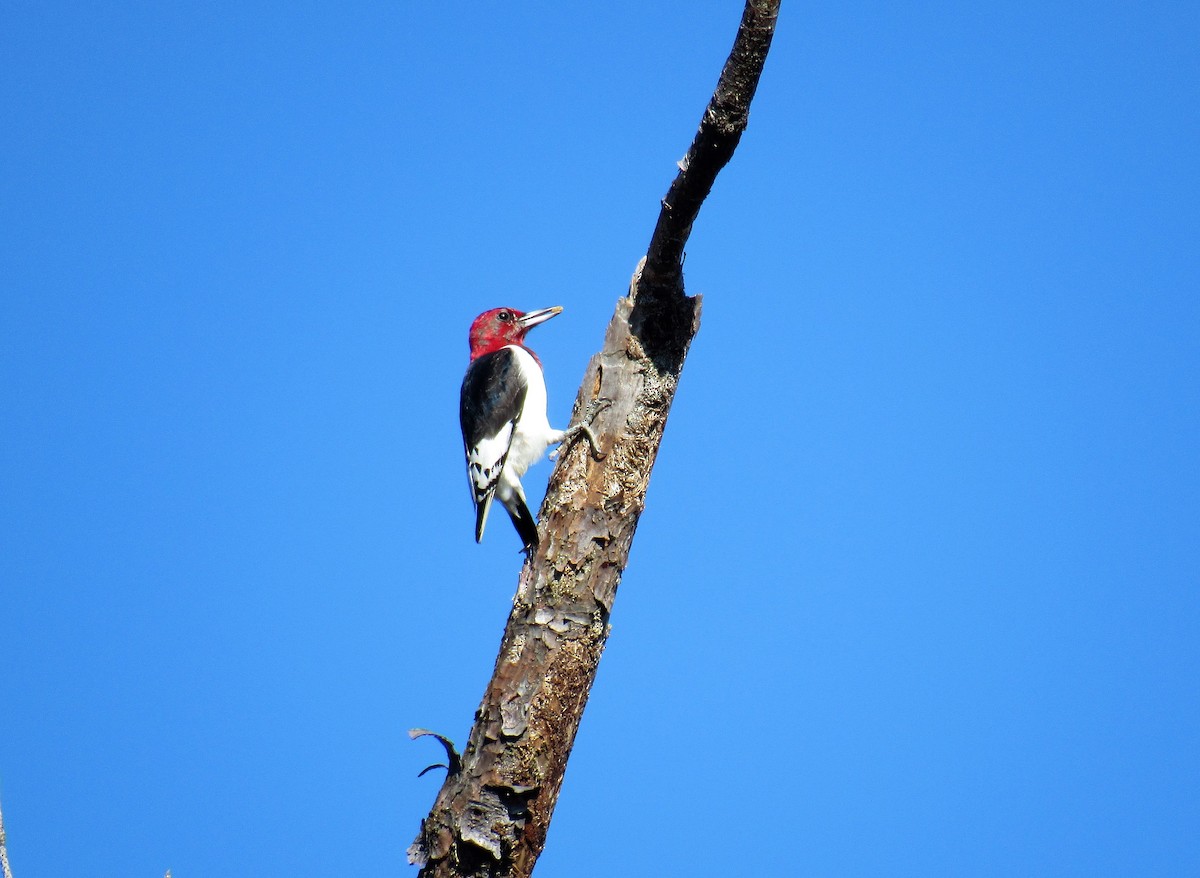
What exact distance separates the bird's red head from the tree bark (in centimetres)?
240

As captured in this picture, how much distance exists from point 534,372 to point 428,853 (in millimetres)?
3087

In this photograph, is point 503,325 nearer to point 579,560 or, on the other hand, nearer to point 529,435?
point 529,435

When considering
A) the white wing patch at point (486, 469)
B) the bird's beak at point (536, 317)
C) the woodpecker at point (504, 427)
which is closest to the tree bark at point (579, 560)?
the woodpecker at point (504, 427)

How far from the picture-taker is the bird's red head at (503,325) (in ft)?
21.1

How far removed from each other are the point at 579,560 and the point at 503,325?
3058mm

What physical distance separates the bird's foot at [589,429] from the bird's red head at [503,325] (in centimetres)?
254

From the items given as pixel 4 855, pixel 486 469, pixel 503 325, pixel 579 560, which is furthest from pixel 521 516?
pixel 4 855

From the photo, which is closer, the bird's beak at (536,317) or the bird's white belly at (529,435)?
the bird's white belly at (529,435)

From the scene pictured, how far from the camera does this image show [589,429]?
3885mm

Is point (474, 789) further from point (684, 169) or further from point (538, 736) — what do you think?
point (684, 169)

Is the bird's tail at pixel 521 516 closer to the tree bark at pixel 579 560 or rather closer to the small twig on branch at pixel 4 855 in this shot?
the tree bark at pixel 579 560

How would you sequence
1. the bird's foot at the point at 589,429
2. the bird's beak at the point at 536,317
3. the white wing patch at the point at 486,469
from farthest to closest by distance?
1. the bird's beak at the point at 536,317
2. the white wing patch at the point at 486,469
3. the bird's foot at the point at 589,429

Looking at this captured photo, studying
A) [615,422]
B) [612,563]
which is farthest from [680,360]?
[612,563]

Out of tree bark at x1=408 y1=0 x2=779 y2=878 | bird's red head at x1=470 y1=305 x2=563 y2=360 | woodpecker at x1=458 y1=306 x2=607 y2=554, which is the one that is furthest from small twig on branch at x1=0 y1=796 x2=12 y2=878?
bird's red head at x1=470 y1=305 x2=563 y2=360
